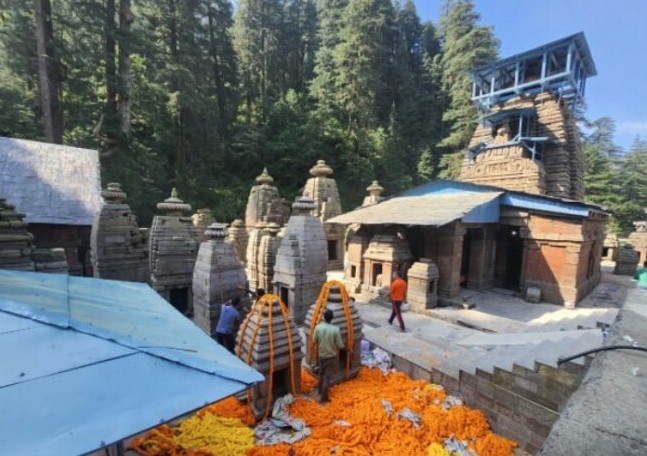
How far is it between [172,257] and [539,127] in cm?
2147

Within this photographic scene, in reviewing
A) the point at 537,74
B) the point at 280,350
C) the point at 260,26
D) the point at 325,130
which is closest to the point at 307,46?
the point at 260,26

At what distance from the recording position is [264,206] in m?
18.0

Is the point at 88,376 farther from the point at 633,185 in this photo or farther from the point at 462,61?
the point at 633,185

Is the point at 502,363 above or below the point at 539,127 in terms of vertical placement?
below

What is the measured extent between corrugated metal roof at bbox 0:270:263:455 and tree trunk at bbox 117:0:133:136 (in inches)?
851

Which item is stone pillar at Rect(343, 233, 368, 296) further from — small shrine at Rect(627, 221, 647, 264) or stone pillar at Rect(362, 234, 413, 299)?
small shrine at Rect(627, 221, 647, 264)

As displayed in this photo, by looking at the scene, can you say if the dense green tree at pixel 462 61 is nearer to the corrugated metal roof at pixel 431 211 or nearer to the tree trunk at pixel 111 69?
the corrugated metal roof at pixel 431 211

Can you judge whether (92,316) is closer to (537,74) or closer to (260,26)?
(537,74)

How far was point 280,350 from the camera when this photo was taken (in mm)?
5039

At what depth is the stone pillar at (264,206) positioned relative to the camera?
59.0 ft

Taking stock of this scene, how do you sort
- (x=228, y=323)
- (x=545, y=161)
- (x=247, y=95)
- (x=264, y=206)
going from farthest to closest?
(x=247, y=95) < (x=545, y=161) < (x=264, y=206) < (x=228, y=323)

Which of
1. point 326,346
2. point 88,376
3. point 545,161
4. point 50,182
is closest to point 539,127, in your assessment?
point 545,161

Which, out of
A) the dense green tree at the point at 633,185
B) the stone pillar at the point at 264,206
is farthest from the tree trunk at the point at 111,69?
the dense green tree at the point at 633,185

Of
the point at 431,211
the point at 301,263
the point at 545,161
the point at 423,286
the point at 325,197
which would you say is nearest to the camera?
the point at 301,263
